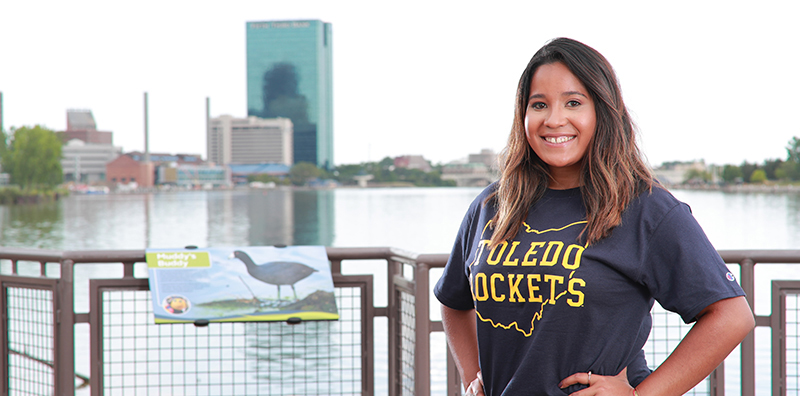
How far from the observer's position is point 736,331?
133 cm

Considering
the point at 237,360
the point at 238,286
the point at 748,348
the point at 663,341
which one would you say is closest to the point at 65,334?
the point at 238,286

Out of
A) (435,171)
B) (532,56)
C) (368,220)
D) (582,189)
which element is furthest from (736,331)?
(435,171)

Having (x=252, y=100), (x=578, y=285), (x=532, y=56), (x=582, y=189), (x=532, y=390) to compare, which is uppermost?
(x=252, y=100)

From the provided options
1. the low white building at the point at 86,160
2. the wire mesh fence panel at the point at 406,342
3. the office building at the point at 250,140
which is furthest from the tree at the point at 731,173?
the wire mesh fence panel at the point at 406,342

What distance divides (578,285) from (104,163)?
527ft

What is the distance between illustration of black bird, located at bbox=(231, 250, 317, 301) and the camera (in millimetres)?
3143

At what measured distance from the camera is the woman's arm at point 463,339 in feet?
5.72

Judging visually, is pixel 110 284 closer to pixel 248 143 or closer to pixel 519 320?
pixel 519 320

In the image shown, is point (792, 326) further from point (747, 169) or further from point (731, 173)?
point (731, 173)

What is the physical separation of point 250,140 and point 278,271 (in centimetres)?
15846

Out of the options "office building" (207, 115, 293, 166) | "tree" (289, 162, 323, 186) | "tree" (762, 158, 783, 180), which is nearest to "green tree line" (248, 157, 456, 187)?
"tree" (289, 162, 323, 186)

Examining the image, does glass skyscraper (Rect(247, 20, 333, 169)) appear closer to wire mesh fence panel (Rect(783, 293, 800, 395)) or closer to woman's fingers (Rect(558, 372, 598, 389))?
wire mesh fence panel (Rect(783, 293, 800, 395))

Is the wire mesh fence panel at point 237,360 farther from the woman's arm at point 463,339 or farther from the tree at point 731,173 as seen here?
the tree at point 731,173

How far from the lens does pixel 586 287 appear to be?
137cm
